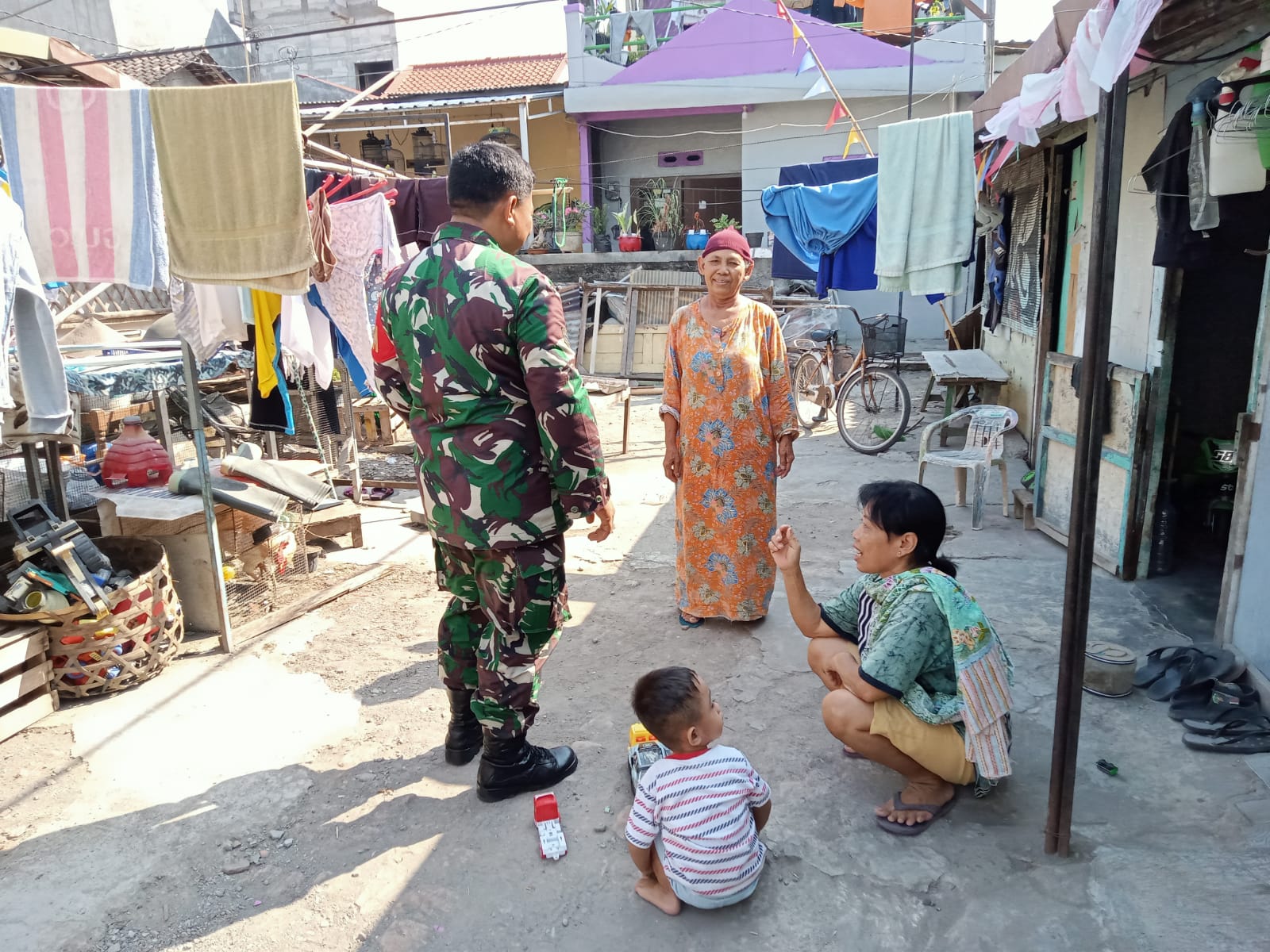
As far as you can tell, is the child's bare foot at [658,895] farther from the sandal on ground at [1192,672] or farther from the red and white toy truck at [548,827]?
the sandal on ground at [1192,672]

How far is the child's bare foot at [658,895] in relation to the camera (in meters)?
2.16

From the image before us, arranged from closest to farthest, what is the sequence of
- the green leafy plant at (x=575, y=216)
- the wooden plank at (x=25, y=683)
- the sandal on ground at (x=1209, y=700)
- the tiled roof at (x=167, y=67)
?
the sandal on ground at (x=1209, y=700), the wooden plank at (x=25, y=683), the tiled roof at (x=167, y=67), the green leafy plant at (x=575, y=216)

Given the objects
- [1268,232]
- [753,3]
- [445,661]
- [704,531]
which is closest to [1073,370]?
[1268,232]

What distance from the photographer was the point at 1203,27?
3107 millimetres

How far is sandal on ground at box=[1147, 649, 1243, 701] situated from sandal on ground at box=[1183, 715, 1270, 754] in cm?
22

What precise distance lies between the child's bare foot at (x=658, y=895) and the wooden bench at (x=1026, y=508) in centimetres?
386

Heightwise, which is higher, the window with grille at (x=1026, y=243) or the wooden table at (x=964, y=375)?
the window with grille at (x=1026, y=243)

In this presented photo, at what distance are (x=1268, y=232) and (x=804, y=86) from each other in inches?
501

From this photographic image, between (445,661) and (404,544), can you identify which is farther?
(404,544)

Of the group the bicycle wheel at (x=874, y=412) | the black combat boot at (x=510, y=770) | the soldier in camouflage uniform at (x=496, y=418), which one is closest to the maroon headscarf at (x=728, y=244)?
the soldier in camouflage uniform at (x=496, y=418)

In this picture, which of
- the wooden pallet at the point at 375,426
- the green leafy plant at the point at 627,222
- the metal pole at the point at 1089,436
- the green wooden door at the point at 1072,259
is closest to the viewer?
the metal pole at the point at 1089,436

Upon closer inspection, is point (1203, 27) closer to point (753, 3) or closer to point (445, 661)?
point (445, 661)

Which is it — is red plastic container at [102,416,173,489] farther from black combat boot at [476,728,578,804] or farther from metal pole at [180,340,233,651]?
black combat boot at [476,728,578,804]

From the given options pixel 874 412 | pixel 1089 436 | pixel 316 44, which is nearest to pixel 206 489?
pixel 1089 436
